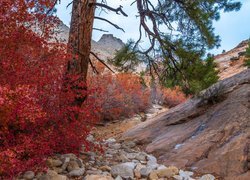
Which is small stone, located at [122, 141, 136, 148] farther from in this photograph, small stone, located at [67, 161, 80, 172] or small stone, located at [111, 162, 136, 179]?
small stone, located at [67, 161, 80, 172]

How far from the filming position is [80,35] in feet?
18.8

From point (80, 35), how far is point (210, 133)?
3256 millimetres

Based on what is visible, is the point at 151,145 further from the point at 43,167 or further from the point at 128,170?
the point at 43,167

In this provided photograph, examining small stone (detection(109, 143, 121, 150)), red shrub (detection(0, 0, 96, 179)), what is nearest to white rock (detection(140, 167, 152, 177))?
red shrub (detection(0, 0, 96, 179))

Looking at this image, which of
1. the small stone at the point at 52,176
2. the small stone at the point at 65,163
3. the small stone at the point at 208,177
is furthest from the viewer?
the small stone at the point at 65,163

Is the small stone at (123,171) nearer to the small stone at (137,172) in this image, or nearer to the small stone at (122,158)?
the small stone at (137,172)

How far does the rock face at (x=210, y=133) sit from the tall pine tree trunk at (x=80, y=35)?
2.22m

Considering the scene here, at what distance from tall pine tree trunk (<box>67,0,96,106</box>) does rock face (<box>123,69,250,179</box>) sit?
7.28 feet

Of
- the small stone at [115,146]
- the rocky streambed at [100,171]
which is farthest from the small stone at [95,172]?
the small stone at [115,146]

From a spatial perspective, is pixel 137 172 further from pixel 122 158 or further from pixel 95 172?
pixel 122 158

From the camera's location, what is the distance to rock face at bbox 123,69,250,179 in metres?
4.59

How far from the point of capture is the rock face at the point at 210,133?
15.0ft

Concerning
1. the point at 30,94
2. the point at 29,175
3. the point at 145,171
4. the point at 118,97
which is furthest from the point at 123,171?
the point at 118,97

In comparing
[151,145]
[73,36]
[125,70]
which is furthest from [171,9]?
[151,145]
